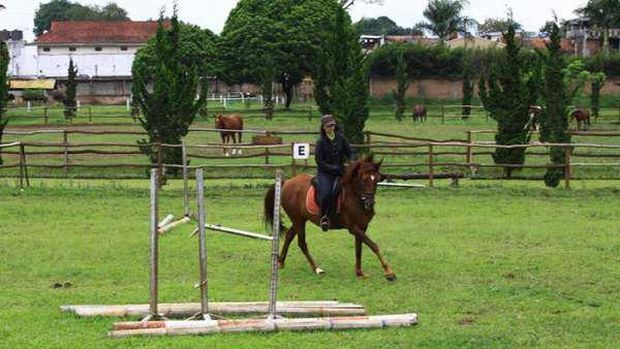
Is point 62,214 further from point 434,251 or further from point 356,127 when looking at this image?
point 356,127

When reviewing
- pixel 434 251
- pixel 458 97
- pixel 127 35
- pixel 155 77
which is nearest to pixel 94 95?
pixel 127 35

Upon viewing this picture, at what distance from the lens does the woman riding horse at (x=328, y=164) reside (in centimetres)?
1036

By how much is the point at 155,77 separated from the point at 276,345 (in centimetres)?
1587

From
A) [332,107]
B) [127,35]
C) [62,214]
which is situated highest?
[127,35]

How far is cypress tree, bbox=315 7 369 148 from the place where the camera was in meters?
22.6

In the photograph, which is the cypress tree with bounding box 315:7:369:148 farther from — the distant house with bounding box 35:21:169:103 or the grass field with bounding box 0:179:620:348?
the distant house with bounding box 35:21:169:103

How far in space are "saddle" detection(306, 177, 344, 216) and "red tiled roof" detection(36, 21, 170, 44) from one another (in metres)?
80.4

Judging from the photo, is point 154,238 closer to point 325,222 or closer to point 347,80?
point 325,222

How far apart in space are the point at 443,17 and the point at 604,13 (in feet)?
53.3

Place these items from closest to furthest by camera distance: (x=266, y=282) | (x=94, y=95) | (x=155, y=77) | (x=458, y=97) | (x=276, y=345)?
(x=276, y=345)
(x=266, y=282)
(x=155, y=77)
(x=458, y=97)
(x=94, y=95)

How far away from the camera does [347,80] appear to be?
22.6 m

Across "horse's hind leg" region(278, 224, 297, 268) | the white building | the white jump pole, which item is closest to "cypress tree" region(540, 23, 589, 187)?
"horse's hind leg" region(278, 224, 297, 268)

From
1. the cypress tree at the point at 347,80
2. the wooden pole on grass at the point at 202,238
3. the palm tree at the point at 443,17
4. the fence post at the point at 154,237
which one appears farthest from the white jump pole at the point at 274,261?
the palm tree at the point at 443,17

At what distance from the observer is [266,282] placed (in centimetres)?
1002
